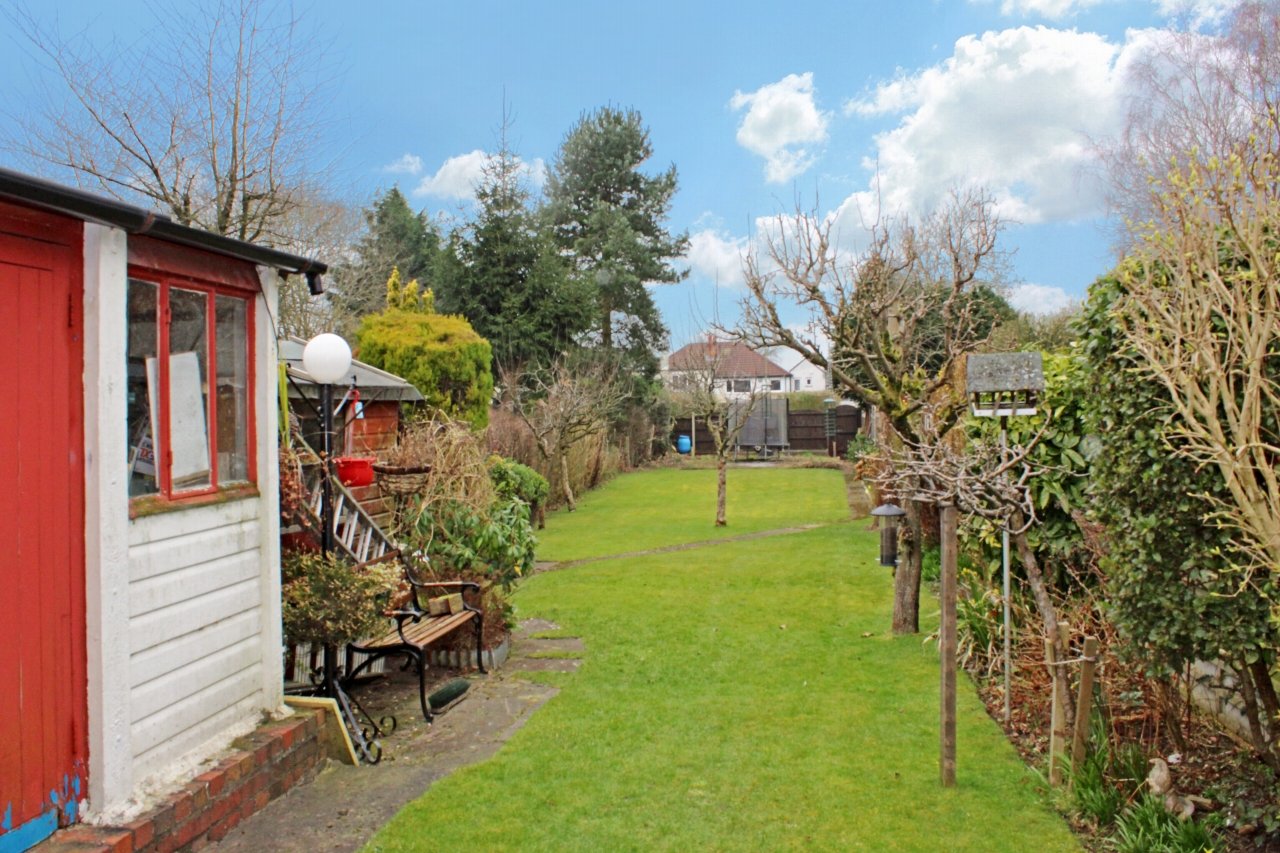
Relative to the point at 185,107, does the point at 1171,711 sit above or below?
below

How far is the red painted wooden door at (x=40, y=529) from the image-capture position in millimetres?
2955


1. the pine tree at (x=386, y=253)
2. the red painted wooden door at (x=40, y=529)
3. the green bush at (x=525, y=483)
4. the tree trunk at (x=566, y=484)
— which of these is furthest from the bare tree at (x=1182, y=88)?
the pine tree at (x=386, y=253)

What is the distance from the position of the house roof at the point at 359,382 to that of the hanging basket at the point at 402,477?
0.70 meters

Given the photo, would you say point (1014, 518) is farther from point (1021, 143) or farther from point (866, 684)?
point (1021, 143)

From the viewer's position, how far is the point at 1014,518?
5.12 meters

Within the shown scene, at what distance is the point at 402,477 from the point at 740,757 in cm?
437

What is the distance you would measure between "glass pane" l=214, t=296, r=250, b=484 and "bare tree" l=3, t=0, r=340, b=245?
6.87 meters

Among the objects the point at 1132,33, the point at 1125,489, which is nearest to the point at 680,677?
the point at 1125,489

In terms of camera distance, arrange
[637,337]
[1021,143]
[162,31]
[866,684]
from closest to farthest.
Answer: [866,684] < [162,31] < [1021,143] < [637,337]

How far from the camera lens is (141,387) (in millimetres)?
3600

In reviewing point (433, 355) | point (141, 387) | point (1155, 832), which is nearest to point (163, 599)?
point (141, 387)

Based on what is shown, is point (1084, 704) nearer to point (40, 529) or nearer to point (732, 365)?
point (40, 529)

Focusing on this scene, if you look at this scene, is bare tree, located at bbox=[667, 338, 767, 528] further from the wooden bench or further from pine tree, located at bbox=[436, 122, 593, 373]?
the wooden bench

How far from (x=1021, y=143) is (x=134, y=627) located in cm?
1299
